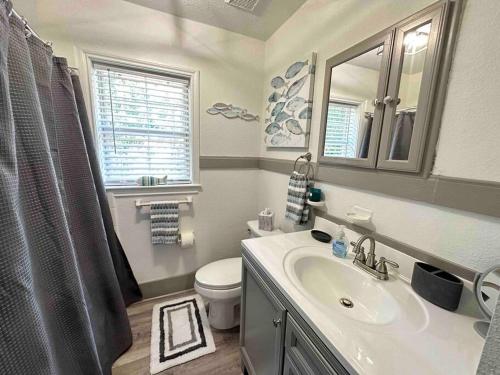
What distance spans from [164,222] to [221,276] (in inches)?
25.7

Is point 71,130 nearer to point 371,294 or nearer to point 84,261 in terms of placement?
point 84,261

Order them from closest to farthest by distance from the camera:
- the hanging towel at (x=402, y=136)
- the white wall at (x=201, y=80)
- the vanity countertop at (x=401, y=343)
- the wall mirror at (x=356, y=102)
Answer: the vanity countertop at (x=401, y=343), the hanging towel at (x=402, y=136), the wall mirror at (x=356, y=102), the white wall at (x=201, y=80)

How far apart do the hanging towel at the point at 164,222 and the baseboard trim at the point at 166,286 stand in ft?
1.38

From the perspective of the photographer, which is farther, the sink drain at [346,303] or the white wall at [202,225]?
the white wall at [202,225]

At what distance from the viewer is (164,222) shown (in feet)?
5.57

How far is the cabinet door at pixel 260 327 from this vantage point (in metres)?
0.83

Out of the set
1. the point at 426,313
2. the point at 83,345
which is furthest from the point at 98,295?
the point at 426,313

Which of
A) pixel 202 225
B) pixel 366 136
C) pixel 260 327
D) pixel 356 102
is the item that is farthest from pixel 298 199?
pixel 202 225

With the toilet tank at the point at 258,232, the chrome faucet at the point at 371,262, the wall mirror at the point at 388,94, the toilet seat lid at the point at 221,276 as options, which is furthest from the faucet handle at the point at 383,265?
the toilet seat lid at the point at 221,276

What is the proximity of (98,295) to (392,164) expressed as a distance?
5.76 feet

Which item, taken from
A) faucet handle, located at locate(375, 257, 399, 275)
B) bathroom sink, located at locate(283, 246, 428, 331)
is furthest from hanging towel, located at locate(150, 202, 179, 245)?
faucet handle, located at locate(375, 257, 399, 275)

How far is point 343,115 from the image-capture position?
45.7 inches

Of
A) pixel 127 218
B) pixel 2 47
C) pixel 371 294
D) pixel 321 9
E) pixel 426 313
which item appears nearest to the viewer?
pixel 2 47

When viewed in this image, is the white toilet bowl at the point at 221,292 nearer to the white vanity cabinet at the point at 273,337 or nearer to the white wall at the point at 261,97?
the white vanity cabinet at the point at 273,337
